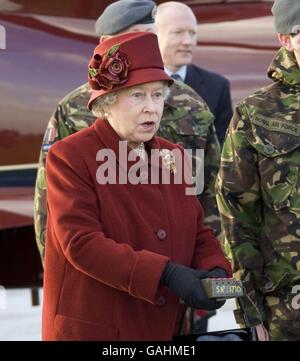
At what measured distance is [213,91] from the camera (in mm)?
7312

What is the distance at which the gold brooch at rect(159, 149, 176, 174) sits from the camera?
14.8 ft

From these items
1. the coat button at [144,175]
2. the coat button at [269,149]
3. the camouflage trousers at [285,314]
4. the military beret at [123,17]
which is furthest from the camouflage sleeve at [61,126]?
the coat button at [144,175]

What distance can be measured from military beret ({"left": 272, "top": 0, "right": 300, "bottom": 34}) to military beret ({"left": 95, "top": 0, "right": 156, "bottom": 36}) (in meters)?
0.92

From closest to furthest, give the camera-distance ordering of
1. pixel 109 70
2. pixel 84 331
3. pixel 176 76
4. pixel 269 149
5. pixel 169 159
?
pixel 84 331 → pixel 109 70 → pixel 169 159 → pixel 269 149 → pixel 176 76

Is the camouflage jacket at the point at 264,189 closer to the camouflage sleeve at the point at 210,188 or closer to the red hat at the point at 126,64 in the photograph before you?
the red hat at the point at 126,64

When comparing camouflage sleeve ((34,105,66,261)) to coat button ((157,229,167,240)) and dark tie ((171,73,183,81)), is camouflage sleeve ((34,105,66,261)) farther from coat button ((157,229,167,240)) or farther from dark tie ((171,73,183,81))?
coat button ((157,229,167,240))

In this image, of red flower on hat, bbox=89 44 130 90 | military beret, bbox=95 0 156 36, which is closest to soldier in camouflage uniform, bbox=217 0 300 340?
red flower on hat, bbox=89 44 130 90

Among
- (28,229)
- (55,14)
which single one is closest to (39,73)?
(55,14)

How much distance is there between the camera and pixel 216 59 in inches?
329

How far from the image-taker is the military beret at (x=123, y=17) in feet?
18.8

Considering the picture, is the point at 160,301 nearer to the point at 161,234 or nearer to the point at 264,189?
the point at 161,234

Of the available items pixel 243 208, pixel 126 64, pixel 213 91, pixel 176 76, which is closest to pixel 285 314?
pixel 243 208

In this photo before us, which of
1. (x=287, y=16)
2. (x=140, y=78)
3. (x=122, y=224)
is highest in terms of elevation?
(x=287, y=16)

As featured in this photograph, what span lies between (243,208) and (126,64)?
82 cm
